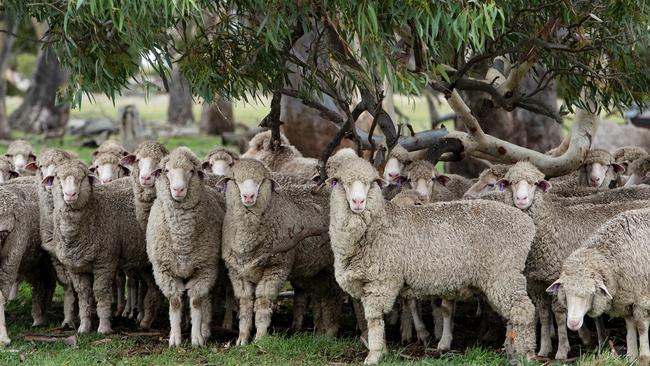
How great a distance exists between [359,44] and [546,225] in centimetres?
238

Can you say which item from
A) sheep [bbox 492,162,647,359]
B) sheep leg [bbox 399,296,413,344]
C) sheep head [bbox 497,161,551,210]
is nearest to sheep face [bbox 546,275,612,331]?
sheep [bbox 492,162,647,359]

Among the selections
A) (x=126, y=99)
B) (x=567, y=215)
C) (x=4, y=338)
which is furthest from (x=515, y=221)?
(x=126, y=99)

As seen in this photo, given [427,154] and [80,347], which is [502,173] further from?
[80,347]

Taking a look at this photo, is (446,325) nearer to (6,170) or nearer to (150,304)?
(150,304)

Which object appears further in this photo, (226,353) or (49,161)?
(49,161)

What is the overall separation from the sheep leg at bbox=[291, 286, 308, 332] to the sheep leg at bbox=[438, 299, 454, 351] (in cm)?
167

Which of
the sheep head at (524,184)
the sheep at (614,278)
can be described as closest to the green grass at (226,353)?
the sheep at (614,278)

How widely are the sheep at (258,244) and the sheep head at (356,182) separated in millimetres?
1001

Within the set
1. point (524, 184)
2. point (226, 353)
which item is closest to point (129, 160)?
point (226, 353)

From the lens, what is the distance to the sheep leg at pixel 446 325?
9148 millimetres

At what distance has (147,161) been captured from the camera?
10.2 meters

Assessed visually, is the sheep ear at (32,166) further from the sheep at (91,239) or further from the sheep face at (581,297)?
the sheep face at (581,297)

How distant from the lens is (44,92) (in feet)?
106

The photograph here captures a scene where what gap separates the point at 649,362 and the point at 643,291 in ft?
1.86
